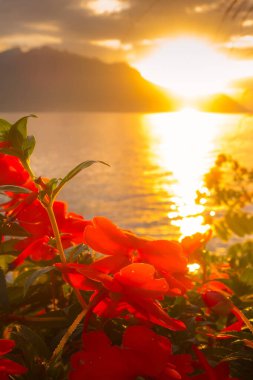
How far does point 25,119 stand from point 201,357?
28 centimetres

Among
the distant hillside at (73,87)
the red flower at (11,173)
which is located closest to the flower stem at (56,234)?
the red flower at (11,173)

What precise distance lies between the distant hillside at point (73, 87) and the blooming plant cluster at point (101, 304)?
116 meters

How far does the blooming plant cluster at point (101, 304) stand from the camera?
453mm

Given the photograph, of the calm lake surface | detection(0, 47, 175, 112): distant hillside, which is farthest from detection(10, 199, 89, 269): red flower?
detection(0, 47, 175, 112): distant hillside

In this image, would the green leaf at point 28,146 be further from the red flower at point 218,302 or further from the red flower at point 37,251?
the red flower at point 218,302

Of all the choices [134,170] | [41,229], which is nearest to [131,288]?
[41,229]

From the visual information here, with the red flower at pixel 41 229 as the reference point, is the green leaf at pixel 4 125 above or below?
above

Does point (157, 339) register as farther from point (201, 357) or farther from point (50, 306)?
point (50, 306)

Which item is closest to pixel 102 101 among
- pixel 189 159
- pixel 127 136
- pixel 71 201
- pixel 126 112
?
pixel 126 112

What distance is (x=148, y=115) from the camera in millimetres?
124750

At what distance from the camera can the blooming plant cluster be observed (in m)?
0.45

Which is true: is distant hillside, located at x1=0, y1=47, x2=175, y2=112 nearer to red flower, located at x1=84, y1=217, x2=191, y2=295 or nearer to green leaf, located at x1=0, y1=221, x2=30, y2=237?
green leaf, located at x1=0, y1=221, x2=30, y2=237

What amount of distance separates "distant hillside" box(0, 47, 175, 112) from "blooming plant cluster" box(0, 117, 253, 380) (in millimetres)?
115534

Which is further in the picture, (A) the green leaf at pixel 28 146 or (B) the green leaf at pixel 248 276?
(B) the green leaf at pixel 248 276
